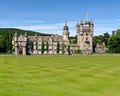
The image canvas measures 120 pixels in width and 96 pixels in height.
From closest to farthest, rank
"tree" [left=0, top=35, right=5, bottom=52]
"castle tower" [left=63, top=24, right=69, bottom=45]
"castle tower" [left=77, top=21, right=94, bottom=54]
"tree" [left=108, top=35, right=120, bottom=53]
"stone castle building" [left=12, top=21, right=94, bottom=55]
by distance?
"tree" [left=0, top=35, right=5, bottom=52] → "tree" [left=108, top=35, right=120, bottom=53] → "stone castle building" [left=12, top=21, right=94, bottom=55] → "castle tower" [left=63, top=24, right=69, bottom=45] → "castle tower" [left=77, top=21, right=94, bottom=54]

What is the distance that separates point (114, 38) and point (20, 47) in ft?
147

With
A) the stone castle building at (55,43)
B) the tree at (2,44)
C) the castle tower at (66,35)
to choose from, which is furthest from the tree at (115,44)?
the tree at (2,44)

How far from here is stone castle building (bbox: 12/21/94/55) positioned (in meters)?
141

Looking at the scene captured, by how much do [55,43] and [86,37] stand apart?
56.1 ft

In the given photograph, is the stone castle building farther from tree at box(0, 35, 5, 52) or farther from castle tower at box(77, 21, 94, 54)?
tree at box(0, 35, 5, 52)

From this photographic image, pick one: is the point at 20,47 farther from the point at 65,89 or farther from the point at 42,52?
the point at 65,89

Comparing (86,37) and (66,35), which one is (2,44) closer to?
(66,35)

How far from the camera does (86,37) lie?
15288cm

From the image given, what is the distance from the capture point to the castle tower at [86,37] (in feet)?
493

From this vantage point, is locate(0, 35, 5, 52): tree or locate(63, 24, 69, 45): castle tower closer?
locate(0, 35, 5, 52): tree

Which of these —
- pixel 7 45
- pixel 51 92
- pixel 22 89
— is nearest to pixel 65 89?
pixel 51 92

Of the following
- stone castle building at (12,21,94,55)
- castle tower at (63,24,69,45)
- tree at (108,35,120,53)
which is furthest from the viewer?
castle tower at (63,24,69,45)

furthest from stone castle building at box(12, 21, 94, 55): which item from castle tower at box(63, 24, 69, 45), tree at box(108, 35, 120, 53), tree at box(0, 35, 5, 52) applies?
tree at box(108, 35, 120, 53)

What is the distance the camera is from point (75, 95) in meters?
16.2
